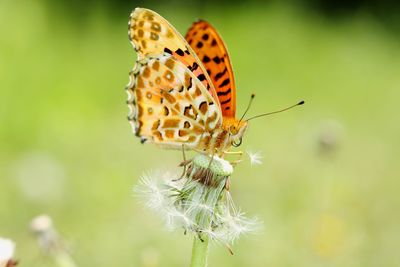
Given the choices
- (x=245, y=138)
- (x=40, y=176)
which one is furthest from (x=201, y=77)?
(x=245, y=138)

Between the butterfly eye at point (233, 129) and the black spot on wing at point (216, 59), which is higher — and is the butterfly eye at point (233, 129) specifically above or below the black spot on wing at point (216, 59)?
below

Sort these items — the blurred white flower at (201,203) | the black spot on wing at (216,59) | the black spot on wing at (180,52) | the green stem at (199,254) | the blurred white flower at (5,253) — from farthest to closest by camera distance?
the black spot on wing at (216,59) < the black spot on wing at (180,52) < the blurred white flower at (201,203) < the green stem at (199,254) < the blurred white flower at (5,253)

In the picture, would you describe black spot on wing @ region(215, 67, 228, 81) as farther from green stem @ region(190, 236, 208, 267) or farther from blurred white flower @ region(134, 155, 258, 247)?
green stem @ region(190, 236, 208, 267)

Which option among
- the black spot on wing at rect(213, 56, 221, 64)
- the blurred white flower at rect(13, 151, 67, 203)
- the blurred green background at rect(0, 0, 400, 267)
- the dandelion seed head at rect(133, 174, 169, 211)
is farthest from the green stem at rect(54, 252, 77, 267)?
the blurred white flower at rect(13, 151, 67, 203)

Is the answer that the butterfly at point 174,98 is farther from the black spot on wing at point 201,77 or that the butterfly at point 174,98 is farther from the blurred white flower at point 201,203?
the blurred white flower at point 201,203

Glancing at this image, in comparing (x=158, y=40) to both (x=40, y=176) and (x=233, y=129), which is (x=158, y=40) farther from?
(x=40, y=176)

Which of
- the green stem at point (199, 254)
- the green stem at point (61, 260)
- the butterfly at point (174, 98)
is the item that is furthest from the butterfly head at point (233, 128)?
the green stem at point (61, 260)

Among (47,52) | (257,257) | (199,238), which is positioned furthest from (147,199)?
(47,52)

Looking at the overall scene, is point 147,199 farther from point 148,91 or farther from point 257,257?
point 257,257
